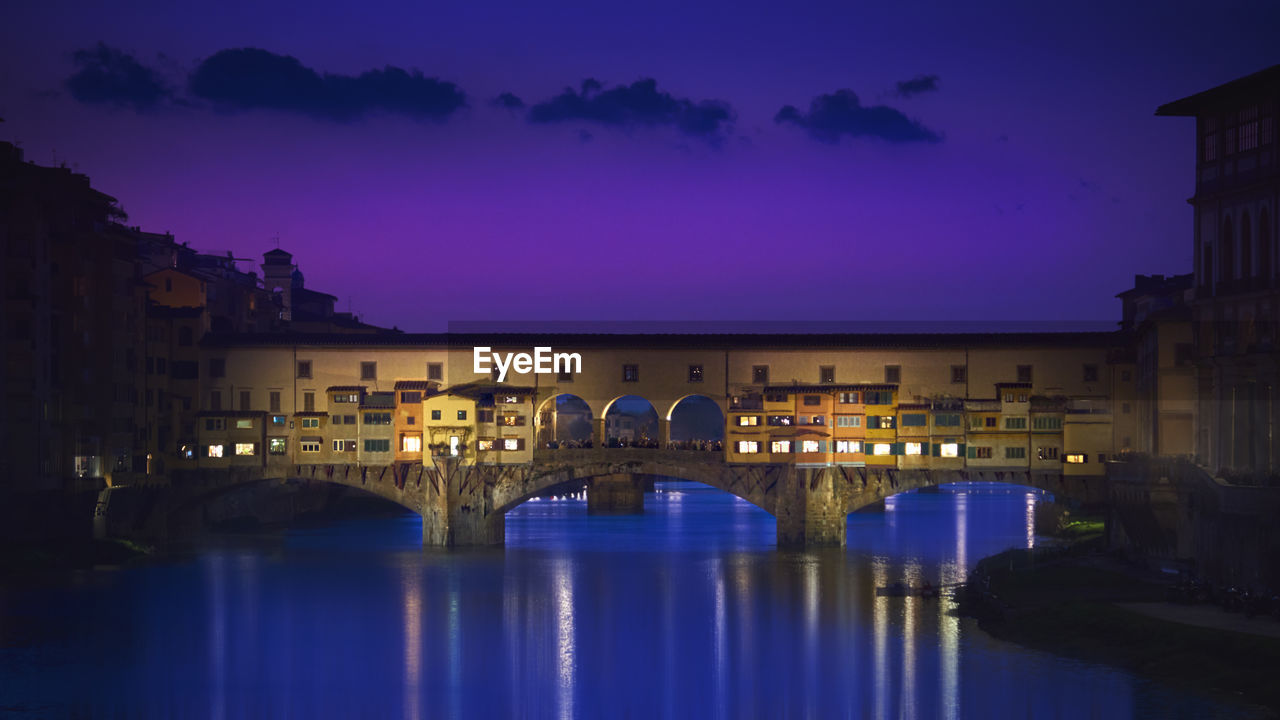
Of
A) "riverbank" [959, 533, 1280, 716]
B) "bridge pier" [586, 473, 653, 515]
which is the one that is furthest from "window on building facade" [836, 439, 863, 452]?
"bridge pier" [586, 473, 653, 515]

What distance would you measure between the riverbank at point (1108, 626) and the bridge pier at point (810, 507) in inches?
455

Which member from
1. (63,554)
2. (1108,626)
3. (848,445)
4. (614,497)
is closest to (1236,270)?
(1108,626)

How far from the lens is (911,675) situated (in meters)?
47.9

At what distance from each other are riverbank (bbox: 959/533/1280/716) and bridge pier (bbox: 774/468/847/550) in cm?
1154

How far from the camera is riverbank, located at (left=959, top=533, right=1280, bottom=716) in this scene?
41344 millimetres

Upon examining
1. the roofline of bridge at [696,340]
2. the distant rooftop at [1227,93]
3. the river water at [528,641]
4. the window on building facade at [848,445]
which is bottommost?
the river water at [528,641]

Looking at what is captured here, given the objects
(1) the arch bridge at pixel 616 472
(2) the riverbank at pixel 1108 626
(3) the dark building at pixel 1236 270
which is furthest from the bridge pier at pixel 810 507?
(3) the dark building at pixel 1236 270

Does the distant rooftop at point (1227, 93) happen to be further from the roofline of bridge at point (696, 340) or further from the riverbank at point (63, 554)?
the riverbank at point (63, 554)

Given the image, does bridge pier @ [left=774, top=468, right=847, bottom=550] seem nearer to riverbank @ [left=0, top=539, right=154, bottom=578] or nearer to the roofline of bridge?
the roofline of bridge

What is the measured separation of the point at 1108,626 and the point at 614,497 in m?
75.9

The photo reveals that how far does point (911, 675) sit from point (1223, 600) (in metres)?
10.8

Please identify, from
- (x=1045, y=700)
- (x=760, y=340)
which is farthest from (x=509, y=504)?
(x=1045, y=700)

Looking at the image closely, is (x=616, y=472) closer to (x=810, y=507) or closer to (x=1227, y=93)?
(x=810, y=507)

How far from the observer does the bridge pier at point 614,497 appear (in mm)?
121750
